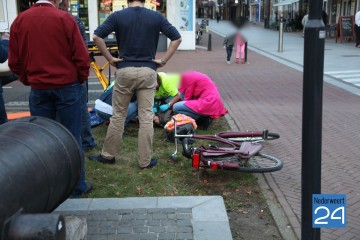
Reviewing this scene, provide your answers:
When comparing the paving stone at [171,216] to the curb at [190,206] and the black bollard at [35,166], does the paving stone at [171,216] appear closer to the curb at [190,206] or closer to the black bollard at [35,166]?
the curb at [190,206]

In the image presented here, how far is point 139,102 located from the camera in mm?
4969

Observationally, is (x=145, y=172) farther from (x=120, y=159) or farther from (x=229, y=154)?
(x=229, y=154)

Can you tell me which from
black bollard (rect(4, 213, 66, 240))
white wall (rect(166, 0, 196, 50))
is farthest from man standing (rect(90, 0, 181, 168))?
white wall (rect(166, 0, 196, 50))

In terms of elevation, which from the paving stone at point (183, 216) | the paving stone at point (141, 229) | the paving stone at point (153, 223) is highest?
the paving stone at point (183, 216)

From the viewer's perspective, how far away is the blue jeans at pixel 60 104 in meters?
3.97

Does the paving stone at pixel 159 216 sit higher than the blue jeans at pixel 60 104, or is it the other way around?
the blue jeans at pixel 60 104

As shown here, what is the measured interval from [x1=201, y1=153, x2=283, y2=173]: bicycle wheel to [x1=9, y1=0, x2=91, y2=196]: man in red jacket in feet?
4.90

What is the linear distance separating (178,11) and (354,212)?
1813cm

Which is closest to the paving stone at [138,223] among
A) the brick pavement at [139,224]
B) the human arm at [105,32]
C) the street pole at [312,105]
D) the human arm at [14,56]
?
the brick pavement at [139,224]

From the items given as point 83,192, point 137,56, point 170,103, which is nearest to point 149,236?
point 83,192

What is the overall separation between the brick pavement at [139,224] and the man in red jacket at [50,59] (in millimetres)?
810

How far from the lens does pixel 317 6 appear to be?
8.54 ft

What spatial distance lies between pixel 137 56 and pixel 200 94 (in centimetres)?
216

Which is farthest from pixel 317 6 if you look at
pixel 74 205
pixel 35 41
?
pixel 74 205
